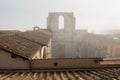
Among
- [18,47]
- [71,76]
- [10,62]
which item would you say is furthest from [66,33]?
[71,76]

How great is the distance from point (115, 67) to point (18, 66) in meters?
5.57

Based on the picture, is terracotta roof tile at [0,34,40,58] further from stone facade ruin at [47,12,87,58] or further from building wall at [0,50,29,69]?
stone facade ruin at [47,12,87,58]

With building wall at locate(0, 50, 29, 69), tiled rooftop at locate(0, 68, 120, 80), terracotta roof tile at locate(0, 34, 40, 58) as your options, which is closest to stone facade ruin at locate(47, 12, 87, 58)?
terracotta roof tile at locate(0, 34, 40, 58)

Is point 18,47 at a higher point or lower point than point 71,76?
higher

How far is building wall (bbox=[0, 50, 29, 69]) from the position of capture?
11.8 meters

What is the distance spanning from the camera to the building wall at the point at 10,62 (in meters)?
11.8

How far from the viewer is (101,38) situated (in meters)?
39.8

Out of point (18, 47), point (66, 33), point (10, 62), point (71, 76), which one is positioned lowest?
point (71, 76)

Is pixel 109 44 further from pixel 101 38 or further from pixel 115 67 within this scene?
pixel 115 67

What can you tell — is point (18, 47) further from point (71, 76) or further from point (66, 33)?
point (66, 33)

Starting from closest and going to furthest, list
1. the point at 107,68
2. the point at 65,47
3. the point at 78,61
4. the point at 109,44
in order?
the point at 107,68 < the point at 78,61 < the point at 109,44 < the point at 65,47

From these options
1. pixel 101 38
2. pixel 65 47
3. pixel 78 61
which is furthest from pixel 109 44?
pixel 78 61

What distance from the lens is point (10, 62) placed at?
38.8ft

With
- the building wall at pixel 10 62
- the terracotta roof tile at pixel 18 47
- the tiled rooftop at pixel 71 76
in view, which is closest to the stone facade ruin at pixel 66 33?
the terracotta roof tile at pixel 18 47
